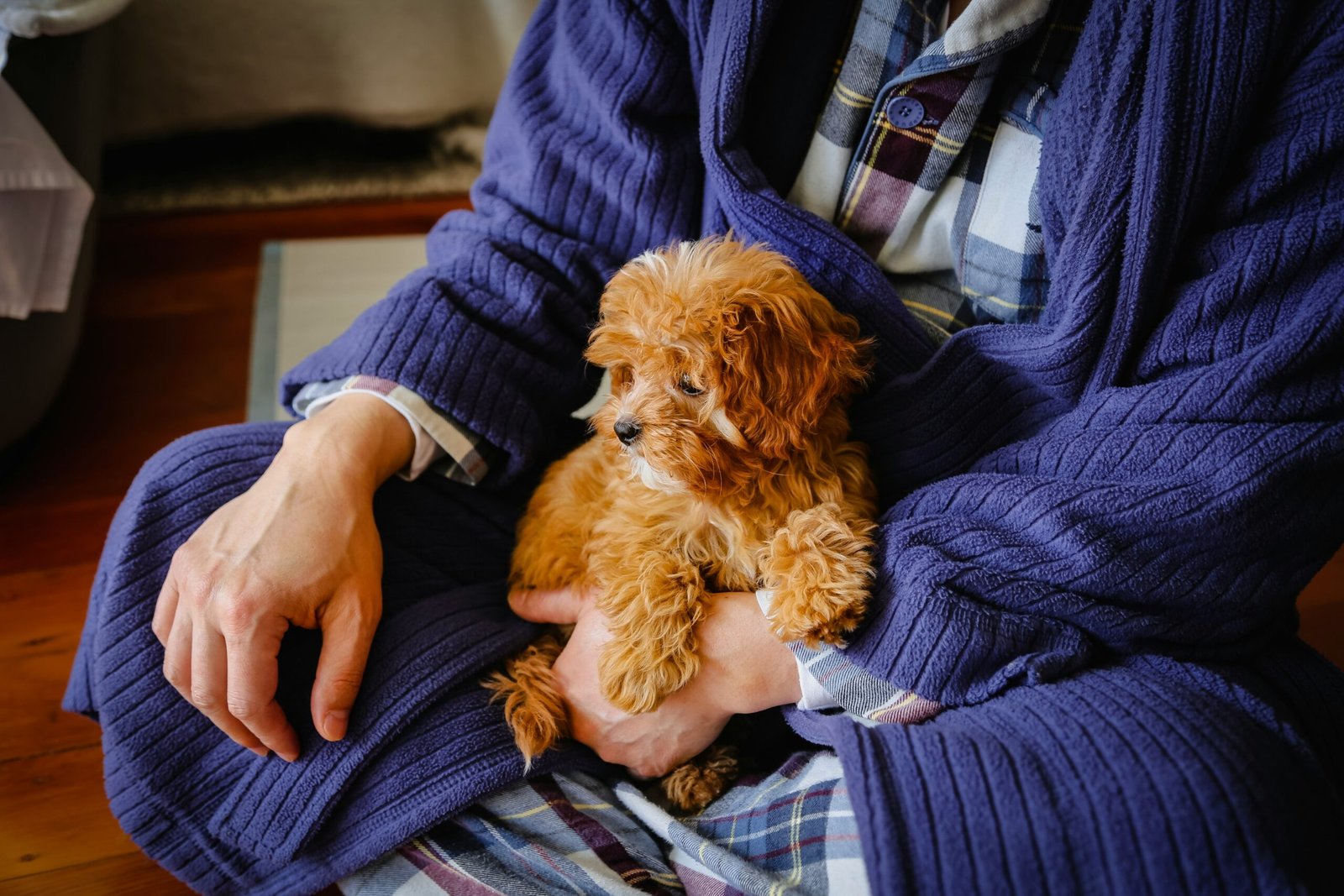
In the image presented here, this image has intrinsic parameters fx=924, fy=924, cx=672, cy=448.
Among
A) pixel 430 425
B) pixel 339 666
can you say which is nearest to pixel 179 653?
pixel 339 666

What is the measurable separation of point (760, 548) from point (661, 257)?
375 mm

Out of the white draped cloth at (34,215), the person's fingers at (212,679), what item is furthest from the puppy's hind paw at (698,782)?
the white draped cloth at (34,215)

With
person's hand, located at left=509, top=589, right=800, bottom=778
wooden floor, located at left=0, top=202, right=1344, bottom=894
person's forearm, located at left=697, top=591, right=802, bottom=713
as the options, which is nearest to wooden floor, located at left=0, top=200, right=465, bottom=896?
wooden floor, located at left=0, top=202, right=1344, bottom=894

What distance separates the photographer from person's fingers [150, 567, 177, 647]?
3.42 feet

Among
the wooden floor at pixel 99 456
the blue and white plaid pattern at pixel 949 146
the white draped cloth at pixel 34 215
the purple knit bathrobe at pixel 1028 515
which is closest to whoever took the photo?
the purple knit bathrobe at pixel 1028 515

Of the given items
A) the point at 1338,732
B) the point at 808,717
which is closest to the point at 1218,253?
the point at 1338,732

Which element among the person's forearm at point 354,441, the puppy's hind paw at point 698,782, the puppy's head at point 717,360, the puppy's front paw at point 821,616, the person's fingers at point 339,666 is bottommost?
the puppy's hind paw at point 698,782

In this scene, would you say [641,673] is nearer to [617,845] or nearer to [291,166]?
[617,845]

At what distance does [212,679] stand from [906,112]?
104 centimetres

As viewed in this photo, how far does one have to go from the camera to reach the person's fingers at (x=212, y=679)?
1.01 metres

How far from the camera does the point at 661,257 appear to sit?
3.56 feet

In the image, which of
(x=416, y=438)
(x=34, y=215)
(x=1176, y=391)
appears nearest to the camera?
(x=1176, y=391)

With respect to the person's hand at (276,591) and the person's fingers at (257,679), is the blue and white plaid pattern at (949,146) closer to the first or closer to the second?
the person's hand at (276,591)

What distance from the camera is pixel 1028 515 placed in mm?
978
